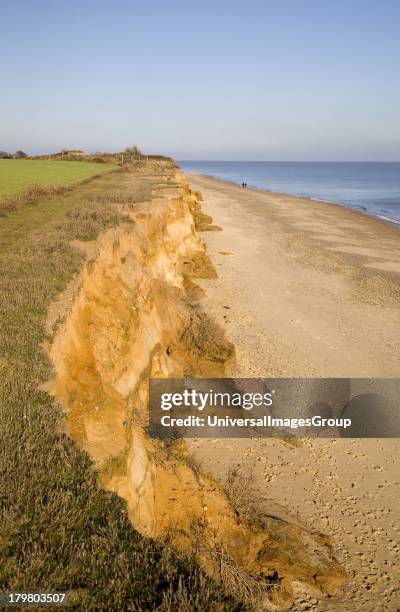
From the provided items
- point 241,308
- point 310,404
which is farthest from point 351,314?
point 310,404

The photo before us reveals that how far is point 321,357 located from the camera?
1588 centimetres

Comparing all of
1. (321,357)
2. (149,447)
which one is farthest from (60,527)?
(321,357)

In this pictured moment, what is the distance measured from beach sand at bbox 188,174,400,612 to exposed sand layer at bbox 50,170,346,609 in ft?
2.27

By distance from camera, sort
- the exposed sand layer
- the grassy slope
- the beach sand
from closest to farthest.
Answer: the grassy slope < the exposed sand layer < the beach sand

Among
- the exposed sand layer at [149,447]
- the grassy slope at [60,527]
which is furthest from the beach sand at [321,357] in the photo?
the grassy slope at [60,527]

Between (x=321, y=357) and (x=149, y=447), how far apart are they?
32.4 ft

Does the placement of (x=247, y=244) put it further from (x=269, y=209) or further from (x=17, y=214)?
(x=269, y=209)

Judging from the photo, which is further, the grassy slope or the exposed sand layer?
the exposed sand layer

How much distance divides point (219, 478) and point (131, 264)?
7449 millimetres

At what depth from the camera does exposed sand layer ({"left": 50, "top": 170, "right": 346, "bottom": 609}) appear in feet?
20.3

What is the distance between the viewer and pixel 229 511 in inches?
310

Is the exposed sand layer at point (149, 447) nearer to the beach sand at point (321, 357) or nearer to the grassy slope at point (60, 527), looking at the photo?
the grassy slope at point (60, 527)

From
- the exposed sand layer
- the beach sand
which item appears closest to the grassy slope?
the exposed sand layer

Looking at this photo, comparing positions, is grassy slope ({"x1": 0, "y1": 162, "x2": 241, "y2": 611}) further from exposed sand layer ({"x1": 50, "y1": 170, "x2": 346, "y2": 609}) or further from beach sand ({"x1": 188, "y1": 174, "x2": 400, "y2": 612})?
beach sand ({"x1": 188, "y1": 174, "x2": 400, "y2": 612})
